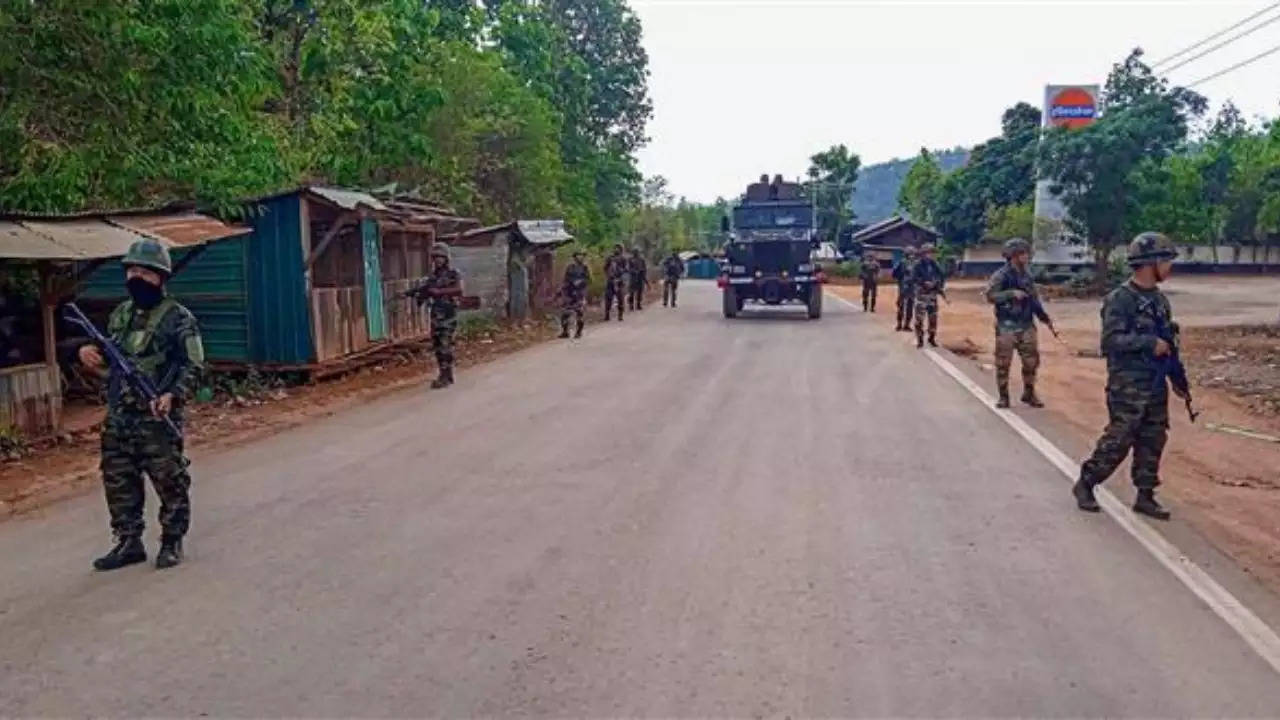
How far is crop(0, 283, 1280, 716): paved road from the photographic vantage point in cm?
441

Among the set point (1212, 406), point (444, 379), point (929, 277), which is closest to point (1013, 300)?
point (1212, 406)

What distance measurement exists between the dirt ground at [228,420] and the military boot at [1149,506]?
749cm

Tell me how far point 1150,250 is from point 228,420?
9.30 meters

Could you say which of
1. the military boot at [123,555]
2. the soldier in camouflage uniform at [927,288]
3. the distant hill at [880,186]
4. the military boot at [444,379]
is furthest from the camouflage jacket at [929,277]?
the distant hill at [880,186]

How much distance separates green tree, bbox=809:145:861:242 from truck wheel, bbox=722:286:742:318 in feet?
152

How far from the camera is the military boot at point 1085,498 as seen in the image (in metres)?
7.52

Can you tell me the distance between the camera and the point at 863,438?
10.4 meters

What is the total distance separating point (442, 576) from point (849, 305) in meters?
32.0

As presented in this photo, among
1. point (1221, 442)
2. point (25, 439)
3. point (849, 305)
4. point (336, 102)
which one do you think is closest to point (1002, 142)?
point (849, 305)

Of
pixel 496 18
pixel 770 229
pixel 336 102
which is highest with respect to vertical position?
pixel 496 18

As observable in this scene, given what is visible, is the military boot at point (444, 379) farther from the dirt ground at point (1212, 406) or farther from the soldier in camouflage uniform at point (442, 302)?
the dirt ground at point (1212, 406)

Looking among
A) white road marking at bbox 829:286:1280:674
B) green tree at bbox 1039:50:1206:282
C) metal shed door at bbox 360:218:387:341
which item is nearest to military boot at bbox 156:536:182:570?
white road marking at bbox 829:286:1280:674

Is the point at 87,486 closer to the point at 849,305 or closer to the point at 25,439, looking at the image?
the point at 25,439

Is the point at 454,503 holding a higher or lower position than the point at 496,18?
lower
